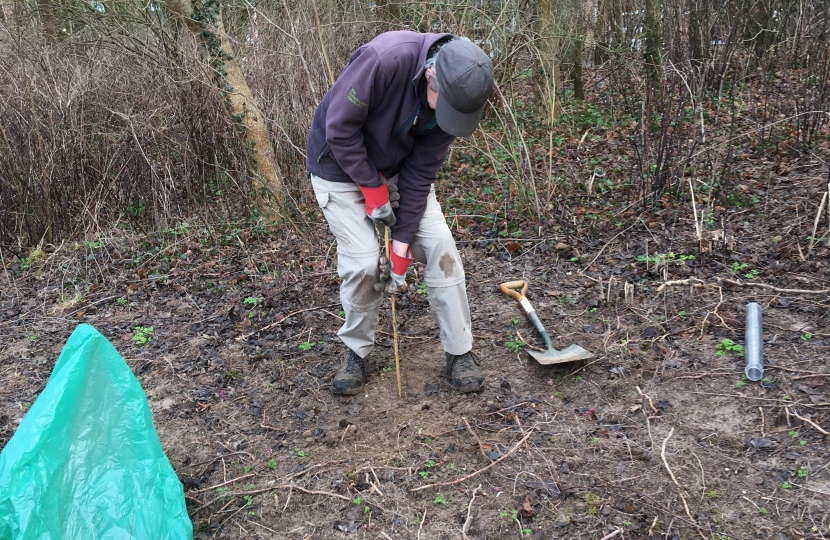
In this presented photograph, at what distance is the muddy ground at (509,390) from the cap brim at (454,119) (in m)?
1.33

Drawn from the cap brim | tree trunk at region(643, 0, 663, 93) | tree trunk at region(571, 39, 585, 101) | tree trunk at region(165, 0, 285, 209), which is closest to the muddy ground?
tree trunk at region(165, 0, 285, 209)

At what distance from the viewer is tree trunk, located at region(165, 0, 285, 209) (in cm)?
516

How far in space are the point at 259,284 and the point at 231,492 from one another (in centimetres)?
200

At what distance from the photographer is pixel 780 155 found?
5.32m

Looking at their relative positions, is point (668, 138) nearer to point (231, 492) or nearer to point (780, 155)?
point (780, 155)

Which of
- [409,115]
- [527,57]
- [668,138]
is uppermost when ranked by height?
[409,115]

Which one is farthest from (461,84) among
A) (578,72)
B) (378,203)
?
(578,72)

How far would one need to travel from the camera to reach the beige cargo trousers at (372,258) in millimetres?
2865

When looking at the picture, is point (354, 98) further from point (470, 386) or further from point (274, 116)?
point (274, 116)

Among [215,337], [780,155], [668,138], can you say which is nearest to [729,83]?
[780,155]

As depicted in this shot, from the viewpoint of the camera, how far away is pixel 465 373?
3.06 metres

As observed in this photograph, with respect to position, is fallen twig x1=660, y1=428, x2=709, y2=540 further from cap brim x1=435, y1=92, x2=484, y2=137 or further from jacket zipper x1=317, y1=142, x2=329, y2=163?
jacket zipper x1=317, y1=142, x2=329, y2=163

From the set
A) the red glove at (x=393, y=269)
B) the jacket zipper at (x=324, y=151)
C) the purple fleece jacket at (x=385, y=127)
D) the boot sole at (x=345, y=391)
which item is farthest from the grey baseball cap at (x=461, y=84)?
the boot sole at (x=345, y=391)

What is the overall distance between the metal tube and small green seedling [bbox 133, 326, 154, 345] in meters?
3.39
